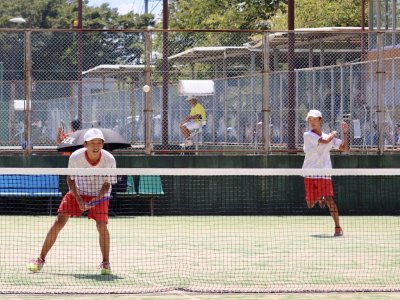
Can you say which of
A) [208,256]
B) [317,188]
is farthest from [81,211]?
[317,188]

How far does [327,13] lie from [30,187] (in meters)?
28.9

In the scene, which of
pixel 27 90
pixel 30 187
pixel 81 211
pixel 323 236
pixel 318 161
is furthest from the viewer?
pixel 30 187

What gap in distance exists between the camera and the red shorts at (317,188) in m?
15.4

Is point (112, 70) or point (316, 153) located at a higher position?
point (112, 70)

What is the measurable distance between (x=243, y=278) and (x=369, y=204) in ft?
31.0

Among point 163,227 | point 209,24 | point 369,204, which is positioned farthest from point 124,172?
point 209,24

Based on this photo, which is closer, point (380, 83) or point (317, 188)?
point (317, 188)

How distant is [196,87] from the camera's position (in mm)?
19547

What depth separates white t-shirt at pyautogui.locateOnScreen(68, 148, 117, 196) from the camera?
Answer: 11.4 m

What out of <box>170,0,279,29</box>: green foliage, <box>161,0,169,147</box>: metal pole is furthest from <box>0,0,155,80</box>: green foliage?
<box>170,0,279,29</box>: green foliage

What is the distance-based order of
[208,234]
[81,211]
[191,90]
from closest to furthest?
1. [81,211]
2. [208,234]
3. [191,90]

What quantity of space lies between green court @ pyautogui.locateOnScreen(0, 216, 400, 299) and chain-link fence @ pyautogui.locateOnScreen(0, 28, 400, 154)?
1516 mm

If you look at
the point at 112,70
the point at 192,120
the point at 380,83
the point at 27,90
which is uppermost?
the point at 112,70

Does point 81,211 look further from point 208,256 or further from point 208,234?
point 208,234
